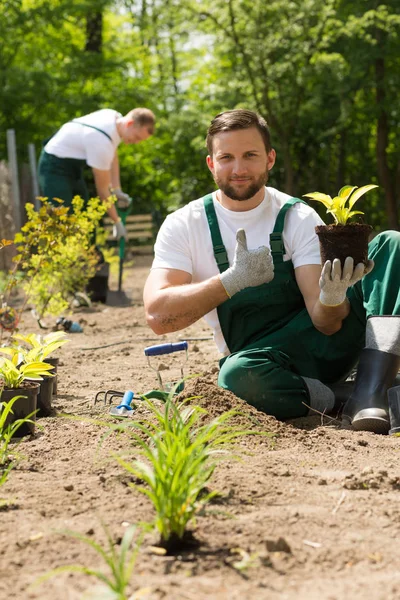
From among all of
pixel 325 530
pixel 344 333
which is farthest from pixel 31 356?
pixel 325 530

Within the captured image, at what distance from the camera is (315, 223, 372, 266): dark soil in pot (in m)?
3.22

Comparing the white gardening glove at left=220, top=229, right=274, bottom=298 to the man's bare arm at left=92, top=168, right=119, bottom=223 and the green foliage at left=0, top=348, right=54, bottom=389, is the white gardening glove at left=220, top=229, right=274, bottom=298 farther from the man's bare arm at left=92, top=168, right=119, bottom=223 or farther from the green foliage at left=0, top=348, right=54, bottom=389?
the man's bare arm at left=92, top=168, right=119, bottom=223

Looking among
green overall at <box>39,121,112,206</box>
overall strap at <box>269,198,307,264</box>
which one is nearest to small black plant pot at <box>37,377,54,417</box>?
overall strap at <box>269,198,307,264</box>

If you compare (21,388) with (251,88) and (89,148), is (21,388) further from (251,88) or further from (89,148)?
(251,88)

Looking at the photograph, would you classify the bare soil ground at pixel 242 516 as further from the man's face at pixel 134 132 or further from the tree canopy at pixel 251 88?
the tree canopy at pixel 251 88

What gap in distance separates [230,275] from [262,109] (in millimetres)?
10082

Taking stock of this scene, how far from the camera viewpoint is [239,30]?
40.7 feet

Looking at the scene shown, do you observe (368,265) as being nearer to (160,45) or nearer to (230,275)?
(230,275)

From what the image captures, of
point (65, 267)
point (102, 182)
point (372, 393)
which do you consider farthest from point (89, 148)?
point (372, 393)

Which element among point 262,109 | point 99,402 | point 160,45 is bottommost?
point 99,402

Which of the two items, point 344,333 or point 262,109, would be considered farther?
point 262,109

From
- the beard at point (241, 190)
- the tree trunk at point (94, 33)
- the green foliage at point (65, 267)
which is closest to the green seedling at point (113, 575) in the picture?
the beard at point (241, 190)

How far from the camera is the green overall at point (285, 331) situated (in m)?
3.52

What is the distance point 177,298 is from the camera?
11.5ft
